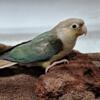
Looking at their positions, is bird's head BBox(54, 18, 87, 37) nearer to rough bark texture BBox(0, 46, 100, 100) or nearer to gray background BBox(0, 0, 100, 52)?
rough bark texture BBox(0, 46, 100, 100)

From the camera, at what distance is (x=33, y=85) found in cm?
101

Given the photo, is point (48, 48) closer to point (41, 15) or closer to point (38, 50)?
point (38, 50)

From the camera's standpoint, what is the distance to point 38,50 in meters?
1.03

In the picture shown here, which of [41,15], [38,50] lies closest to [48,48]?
[38,50]

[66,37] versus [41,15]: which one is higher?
[66,37]

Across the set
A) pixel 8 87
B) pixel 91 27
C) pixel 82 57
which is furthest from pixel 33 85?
pixel 91 27

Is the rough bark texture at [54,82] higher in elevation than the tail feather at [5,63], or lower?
lower

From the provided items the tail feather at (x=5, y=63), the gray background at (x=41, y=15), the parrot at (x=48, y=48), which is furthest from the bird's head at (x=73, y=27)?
the gray background at (x=41, y=15)

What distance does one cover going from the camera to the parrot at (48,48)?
3.37 feet

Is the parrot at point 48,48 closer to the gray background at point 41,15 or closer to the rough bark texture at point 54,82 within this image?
the rough bark texture at point 54,82

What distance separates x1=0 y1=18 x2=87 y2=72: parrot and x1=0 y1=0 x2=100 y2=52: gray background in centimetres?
76

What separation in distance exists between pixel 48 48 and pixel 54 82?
12 cm

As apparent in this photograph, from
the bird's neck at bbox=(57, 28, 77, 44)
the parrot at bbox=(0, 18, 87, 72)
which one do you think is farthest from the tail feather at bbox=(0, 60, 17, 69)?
the bird's neck at bbox=(57, 28, 77, 44)

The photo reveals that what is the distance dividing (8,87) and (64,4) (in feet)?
3.38
